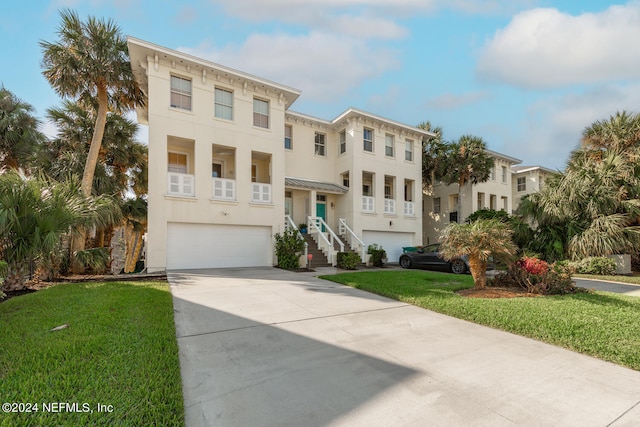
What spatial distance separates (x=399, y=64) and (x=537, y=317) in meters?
11.3

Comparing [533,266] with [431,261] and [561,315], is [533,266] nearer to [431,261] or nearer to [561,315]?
[561,315]

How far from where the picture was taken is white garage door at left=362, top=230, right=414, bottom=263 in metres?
18.5

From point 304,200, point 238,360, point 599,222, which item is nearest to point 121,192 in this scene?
point 304,200

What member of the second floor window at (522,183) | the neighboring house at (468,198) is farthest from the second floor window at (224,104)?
the second floor window at (522,183)

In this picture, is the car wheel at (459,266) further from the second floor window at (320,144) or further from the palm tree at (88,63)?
the palm tree at (88,63)

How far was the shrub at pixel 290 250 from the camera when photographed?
13.2m

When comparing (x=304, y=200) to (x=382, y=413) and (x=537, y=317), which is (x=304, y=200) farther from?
(x=382, y=413)

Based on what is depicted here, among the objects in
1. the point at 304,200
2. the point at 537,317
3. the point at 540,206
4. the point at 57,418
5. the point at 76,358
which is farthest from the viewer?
the point at 304,200

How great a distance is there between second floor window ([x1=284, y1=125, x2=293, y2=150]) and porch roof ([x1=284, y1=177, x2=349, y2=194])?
6.62 feet

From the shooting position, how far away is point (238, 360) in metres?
3.62

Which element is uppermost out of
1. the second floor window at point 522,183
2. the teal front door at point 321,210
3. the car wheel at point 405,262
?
the second floor window at point 522,183

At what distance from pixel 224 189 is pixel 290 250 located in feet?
13.8

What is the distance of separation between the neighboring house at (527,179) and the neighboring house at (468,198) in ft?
7.88

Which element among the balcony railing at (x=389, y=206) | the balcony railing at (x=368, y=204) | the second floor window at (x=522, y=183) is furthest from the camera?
the second floor window at (x=522, y=183)
